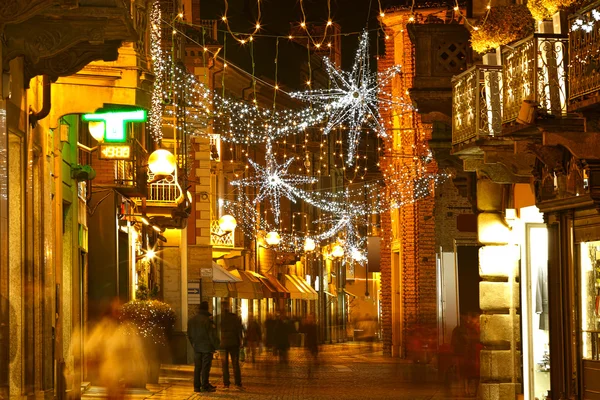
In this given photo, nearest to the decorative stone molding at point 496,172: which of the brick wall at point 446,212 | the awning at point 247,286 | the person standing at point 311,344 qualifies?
the person standing at point 311,344

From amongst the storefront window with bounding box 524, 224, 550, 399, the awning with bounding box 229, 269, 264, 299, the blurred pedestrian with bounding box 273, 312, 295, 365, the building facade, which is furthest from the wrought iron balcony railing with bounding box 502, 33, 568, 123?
the awning with bounding box 229, 269, 264, 299

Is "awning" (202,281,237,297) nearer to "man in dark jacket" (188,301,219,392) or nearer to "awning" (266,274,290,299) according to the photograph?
"awning" (266,274,290,299)

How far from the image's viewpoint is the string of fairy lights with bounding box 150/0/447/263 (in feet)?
102

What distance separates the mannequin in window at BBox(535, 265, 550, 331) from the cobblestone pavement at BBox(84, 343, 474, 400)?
4.84 m

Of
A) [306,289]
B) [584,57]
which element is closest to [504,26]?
[584,57]

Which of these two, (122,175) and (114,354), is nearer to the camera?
(114,354)

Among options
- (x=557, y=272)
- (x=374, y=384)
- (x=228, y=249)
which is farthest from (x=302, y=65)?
(x=557, y=272)


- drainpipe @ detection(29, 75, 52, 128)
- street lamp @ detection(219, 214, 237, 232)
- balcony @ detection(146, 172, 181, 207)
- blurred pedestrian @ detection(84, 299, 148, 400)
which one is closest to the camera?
drainpipe @ detection(29, 75, 52, 128)

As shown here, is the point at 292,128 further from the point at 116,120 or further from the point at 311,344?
the point at 116,120

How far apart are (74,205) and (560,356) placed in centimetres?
861

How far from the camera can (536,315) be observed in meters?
18.8

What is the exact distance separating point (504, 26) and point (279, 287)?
4230cm

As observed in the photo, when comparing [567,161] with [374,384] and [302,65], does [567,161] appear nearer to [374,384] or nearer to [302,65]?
[374,384]

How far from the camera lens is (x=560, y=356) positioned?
16.8 meters
